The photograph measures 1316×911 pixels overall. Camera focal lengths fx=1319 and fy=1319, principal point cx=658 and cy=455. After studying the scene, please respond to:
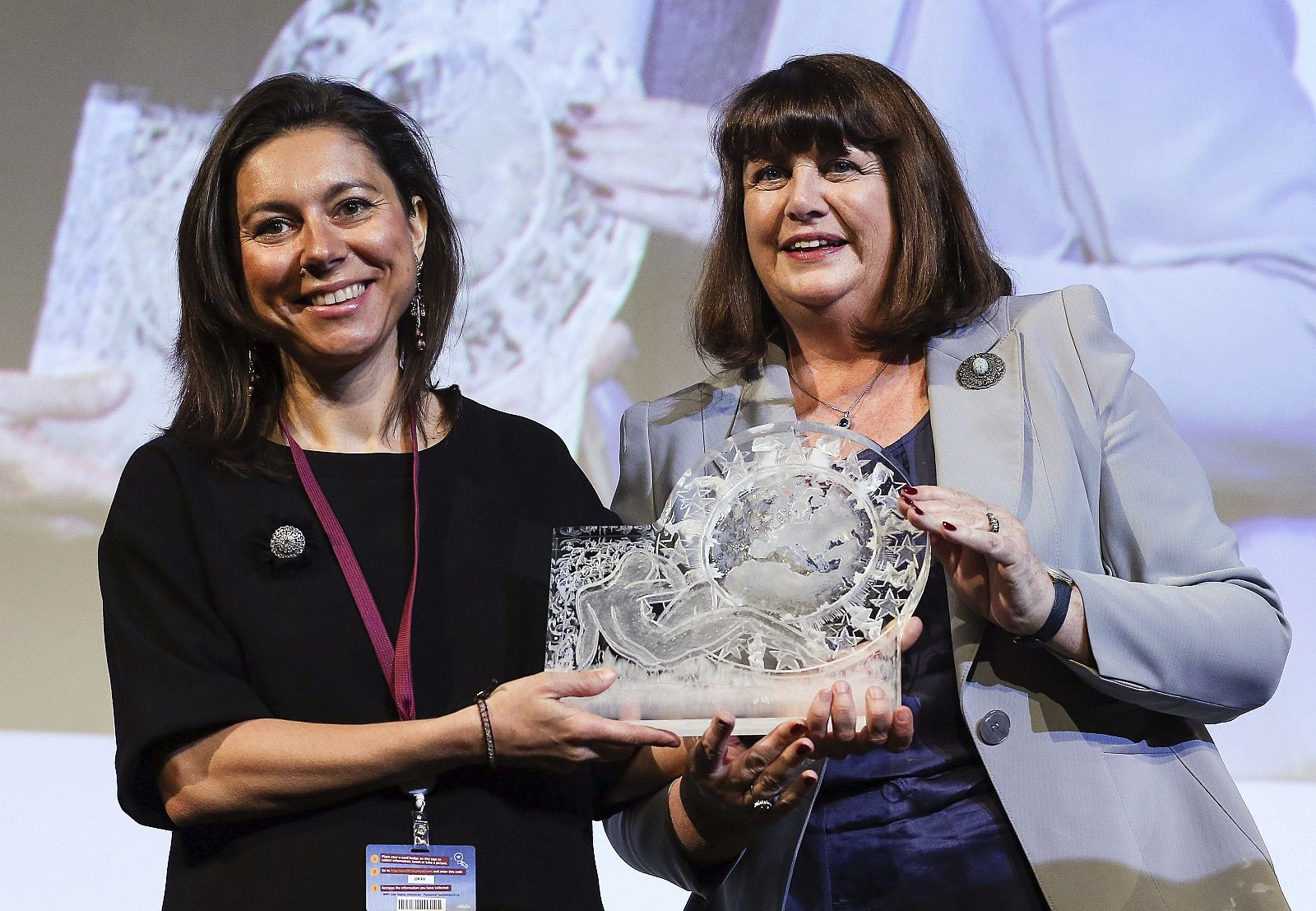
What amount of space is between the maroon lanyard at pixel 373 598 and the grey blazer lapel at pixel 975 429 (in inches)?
25.4

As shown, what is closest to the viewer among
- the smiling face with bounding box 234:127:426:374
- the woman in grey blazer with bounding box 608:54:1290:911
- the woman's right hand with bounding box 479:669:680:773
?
the woman's right hand with bounding box 479:669:680:773

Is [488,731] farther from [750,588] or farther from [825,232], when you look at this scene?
[825,232]

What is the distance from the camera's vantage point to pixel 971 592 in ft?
4.97

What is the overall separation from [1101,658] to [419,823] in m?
0.78

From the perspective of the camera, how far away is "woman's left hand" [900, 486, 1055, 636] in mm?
1422

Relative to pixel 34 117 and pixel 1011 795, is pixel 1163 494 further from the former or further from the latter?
pixel 34 117

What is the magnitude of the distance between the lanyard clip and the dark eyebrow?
0.73m

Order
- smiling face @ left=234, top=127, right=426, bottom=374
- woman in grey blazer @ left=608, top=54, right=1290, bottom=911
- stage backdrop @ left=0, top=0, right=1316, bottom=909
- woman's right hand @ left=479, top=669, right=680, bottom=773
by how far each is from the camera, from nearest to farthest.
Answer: woman's right hand @ left=479, top=669, right=680, bottom=773
woman in grey blazer @ left=608, top=54, right=1290, bottom=911
smiling face @ left=234, top=127, right=426, bottom=374
stage backdrop @ left=0, top=0, right=1316, bottom=909

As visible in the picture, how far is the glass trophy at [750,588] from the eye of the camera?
1.46 meters

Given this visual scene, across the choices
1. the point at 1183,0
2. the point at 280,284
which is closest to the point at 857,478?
the point at 280,284

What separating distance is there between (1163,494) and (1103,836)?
42 cm

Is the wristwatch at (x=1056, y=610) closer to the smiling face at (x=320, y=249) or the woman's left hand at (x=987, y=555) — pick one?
the woman's left hand at (x=987, y=555)

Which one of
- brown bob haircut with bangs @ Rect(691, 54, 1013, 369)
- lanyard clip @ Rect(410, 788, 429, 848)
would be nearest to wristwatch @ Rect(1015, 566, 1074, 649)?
brown bob haircut with bangs @ Rect(691, 54, 1013, 369)

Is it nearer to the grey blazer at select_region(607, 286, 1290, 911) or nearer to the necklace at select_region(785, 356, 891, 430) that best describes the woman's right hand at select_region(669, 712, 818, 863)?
the grey blazer at select_region(607, 286, 1290, 911)
